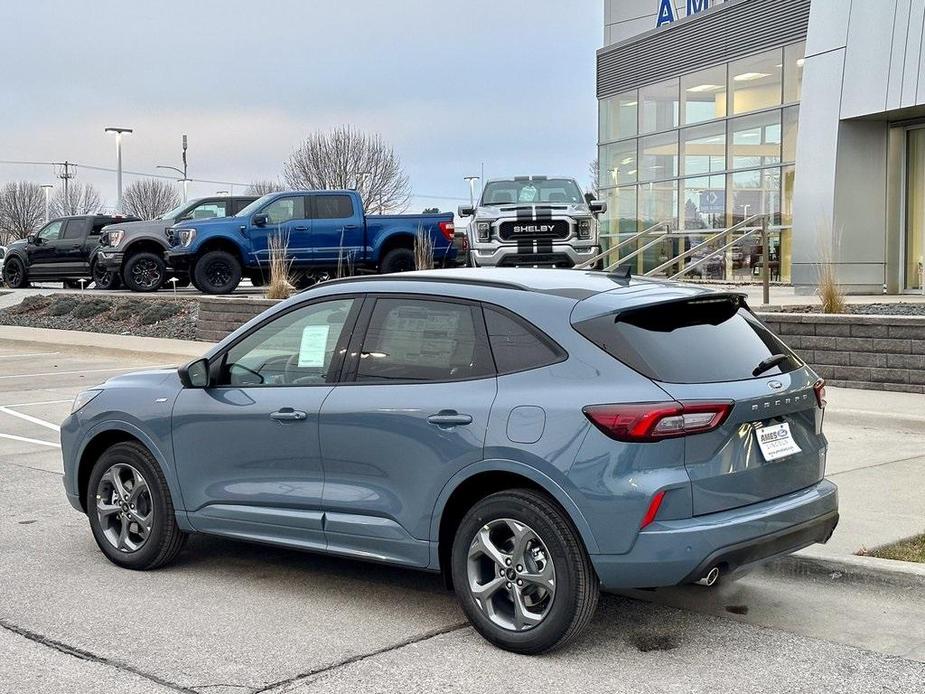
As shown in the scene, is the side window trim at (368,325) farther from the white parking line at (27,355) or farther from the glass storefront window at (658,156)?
the glass storefront window at (658,156)

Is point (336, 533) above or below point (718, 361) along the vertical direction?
below

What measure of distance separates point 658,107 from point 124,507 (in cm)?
2554

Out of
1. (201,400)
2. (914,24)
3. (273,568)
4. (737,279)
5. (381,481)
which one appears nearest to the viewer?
(381,481)

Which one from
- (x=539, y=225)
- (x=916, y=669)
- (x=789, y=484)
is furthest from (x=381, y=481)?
(x=539, y=225)

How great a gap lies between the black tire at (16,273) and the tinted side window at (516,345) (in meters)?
29.2

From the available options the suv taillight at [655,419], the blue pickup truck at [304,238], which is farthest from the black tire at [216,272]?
the suv taillight at [655,419]

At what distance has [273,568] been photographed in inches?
248

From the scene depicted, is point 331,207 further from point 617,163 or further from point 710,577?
point 710,577

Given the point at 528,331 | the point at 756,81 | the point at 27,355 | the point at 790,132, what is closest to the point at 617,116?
the point at 756,81

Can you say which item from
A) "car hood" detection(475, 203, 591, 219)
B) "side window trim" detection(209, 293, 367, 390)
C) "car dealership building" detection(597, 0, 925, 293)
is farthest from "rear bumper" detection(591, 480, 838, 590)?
→ "car hood" detection(475, 203, 591, 219)

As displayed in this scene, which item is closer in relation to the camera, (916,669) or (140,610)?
(916,669)

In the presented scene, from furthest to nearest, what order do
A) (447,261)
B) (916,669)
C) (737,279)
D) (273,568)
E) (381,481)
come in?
(737,279) → (447,261) → (273,568) → (381,481) → (916,669)

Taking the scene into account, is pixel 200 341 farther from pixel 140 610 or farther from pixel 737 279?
pixel 140 610

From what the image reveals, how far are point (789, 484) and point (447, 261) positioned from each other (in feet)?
60.4
